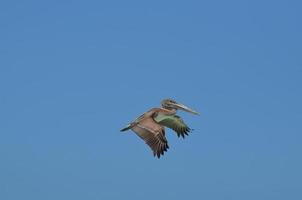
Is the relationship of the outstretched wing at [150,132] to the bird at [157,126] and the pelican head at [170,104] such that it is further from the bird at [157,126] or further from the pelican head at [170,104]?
the pelican head at [170,104]

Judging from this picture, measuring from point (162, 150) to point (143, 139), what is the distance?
1.20 metres

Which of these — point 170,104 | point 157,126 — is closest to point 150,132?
point 157,126

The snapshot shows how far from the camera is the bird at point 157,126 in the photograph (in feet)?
190

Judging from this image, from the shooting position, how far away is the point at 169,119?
5859cm

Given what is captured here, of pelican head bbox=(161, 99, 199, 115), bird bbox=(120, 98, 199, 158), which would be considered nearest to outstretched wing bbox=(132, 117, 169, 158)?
bird bbox=(120, 98, 199, 158)

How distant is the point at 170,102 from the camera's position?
196 ft

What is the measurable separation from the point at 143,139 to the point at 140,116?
1230 mm

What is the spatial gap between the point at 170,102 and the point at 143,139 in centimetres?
296

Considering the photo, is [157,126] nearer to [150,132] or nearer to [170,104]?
[150,132]

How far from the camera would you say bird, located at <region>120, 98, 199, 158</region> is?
190ft

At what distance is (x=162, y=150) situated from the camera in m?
57.7

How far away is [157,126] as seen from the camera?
5831 centimetres

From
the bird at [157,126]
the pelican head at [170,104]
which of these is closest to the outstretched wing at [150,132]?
the bird at [157,126]

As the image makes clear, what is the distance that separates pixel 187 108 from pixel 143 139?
3979mm
